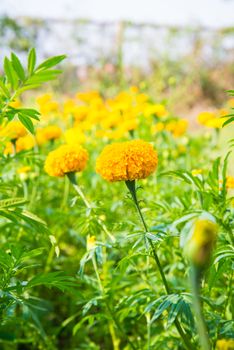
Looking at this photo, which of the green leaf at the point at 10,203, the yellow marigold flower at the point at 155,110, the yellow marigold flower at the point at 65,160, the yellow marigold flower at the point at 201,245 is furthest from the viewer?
the yellow marigold flower at the point at 155,110

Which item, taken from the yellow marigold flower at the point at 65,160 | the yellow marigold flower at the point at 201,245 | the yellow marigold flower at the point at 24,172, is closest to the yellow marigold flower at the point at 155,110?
the yellow marigold flower at the point at 24,172

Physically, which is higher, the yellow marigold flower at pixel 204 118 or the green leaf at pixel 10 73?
the green leaf at pixel 10 73

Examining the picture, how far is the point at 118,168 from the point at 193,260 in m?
0.61

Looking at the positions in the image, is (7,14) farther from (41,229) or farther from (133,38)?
(41,229)

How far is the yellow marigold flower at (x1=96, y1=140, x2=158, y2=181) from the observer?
3.63ft

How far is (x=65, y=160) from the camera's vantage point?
1.39 metres

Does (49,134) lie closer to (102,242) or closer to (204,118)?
(204,118)

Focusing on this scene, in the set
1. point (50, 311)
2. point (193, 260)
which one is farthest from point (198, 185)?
point (50, 311)

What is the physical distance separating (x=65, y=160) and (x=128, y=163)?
339mm

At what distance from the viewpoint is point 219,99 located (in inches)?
408

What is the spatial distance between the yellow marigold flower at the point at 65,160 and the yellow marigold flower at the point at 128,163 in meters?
0.26


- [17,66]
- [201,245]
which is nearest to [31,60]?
[17,66]

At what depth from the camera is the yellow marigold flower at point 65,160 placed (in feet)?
4.58

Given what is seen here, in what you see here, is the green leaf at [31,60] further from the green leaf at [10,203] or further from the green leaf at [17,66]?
the green leaf at [10,203]
